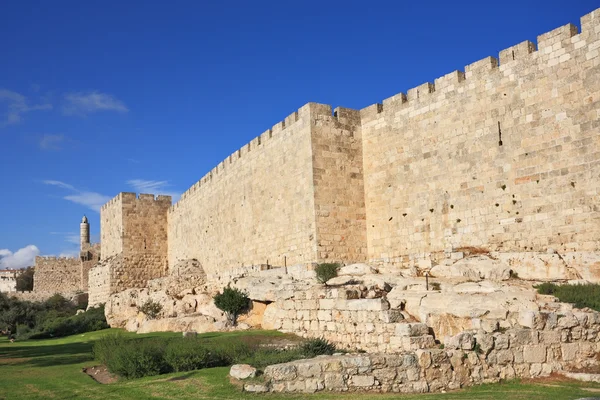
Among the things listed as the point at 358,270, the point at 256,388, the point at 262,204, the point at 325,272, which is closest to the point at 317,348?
the point at 256,388

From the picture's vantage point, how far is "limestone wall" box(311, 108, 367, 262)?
17859 mm

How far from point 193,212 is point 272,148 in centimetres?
1033

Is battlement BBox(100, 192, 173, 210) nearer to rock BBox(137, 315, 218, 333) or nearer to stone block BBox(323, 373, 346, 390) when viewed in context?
rock BBox(137, 315, 218, 333)

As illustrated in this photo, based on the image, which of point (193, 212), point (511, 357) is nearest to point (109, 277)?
point (193, 212)

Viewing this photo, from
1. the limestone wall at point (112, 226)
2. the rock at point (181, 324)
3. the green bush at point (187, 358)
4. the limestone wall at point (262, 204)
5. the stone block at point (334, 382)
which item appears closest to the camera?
the stone block at point (334, 382)

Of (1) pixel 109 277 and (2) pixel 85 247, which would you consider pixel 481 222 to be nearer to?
(1) pixel 109 277

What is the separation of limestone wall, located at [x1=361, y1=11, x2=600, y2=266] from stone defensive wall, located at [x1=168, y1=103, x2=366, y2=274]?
0.59 metres

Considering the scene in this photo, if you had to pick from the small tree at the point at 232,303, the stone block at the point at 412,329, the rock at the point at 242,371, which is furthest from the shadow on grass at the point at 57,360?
the stone block at the point at 412,329

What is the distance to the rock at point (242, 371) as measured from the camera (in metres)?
8.49

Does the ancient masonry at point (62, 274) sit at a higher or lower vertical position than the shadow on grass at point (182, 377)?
higher

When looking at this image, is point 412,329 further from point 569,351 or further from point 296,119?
point 296,119

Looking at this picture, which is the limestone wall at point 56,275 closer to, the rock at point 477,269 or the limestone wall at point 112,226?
the limestone wall at point 112,226

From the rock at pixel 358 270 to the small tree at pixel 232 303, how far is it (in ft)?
8.76

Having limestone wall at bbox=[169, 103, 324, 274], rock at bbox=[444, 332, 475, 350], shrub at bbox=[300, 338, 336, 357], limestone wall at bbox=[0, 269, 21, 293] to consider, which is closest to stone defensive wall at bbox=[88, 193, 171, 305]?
limestone wall at bbox=[169, 103, 324, 274]
